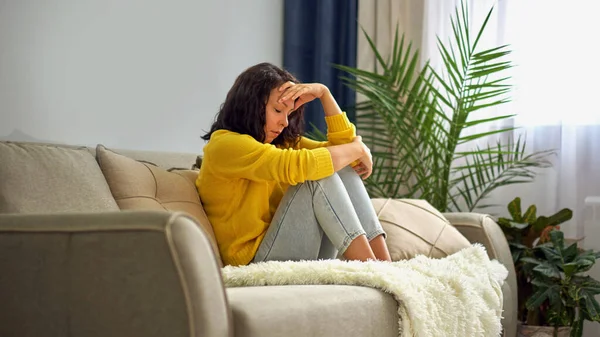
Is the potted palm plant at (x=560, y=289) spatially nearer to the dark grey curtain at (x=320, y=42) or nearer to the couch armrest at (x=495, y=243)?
the couch armrest at (x=495, y=243)

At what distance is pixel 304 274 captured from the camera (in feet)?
5.20

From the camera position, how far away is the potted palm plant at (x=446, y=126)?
9.57ft

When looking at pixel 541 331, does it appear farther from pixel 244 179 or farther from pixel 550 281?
pixel 244 179

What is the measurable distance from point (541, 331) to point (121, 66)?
69.2 inches

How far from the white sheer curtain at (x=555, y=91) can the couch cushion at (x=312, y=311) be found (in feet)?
5.88

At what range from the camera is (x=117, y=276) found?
1.21m

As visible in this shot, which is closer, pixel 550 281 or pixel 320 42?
pixel 550 281

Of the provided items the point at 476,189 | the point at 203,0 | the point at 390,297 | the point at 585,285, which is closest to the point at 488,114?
the point at 476,189

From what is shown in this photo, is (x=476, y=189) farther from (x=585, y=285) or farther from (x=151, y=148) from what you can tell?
(x=151, y=148)

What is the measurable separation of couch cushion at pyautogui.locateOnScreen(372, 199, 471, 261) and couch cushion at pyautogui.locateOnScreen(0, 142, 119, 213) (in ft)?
2.99

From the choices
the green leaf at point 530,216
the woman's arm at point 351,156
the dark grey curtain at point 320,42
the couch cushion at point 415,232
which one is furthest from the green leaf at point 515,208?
the dark grey curtain at point 320,42

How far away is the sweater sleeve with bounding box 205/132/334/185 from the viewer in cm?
198

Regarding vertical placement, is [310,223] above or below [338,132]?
below

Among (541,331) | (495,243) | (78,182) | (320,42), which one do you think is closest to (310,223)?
(78,182)
